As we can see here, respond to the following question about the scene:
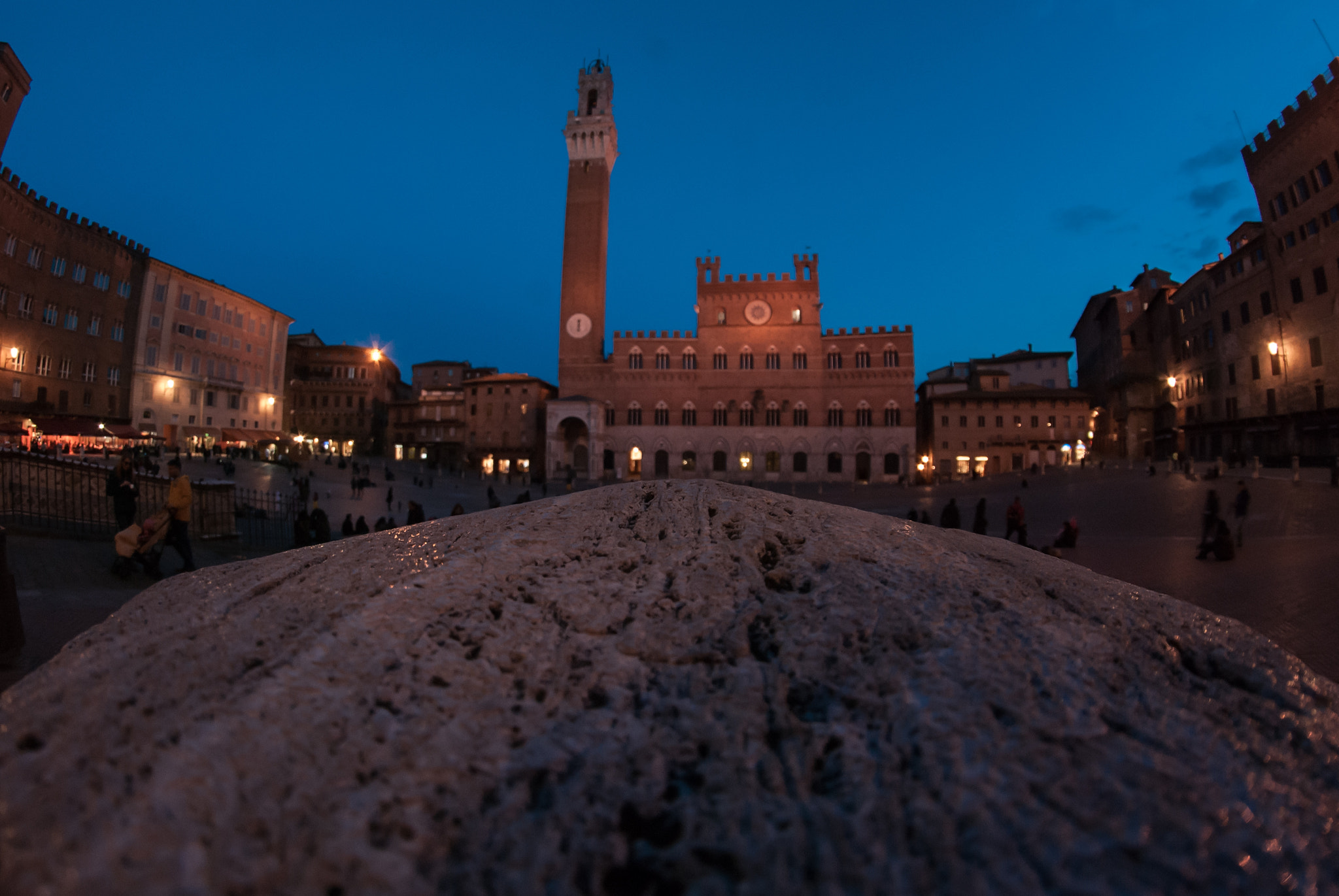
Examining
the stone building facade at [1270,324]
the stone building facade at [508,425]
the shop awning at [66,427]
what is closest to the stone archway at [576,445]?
the stone building facade at [508,425]

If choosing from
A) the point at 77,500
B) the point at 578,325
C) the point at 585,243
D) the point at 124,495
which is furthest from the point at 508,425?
the point at 124,495

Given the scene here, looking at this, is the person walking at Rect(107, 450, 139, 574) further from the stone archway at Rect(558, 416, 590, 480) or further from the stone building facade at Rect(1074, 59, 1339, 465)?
the stone building facade at Rect(1074, 59, 1339, 465)

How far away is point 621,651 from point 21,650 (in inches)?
226

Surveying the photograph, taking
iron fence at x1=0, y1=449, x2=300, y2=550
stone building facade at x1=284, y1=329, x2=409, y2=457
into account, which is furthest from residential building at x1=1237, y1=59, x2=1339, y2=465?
stone building facade at x1=284, y1=329, x2=409, y2=457

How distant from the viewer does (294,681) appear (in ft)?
4.91

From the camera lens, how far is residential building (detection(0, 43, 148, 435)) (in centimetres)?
3103

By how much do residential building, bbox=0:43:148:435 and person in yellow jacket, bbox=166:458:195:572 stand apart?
35.9 meters

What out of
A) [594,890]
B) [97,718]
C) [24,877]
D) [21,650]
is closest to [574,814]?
[594,890]

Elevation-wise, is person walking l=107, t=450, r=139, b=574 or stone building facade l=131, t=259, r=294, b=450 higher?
stone building facade l=131, t=259, r=294, b=450

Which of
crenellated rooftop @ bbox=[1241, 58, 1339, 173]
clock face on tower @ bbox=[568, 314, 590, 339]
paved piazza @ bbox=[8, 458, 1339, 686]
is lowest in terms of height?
paved piazza @ bbox=[8, 458, 1339, 686]

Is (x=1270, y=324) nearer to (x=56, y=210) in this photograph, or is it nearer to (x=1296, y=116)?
(x=1296, y=116)

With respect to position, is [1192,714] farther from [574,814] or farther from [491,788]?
[491,788]

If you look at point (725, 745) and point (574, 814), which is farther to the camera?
point (725, 745)

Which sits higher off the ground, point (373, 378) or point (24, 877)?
point (373, 378)
